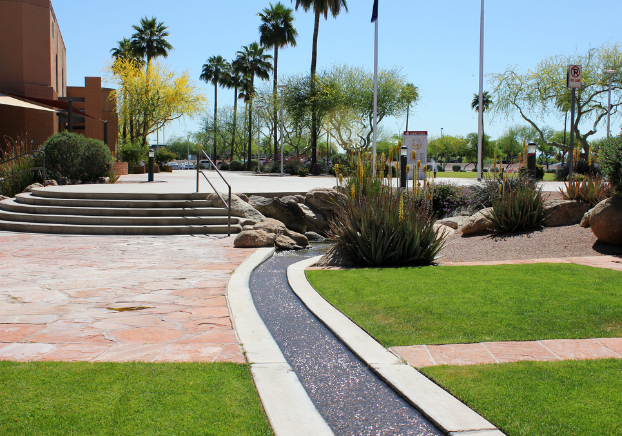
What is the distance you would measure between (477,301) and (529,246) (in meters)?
4.05

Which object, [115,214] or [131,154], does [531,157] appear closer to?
[115,214]

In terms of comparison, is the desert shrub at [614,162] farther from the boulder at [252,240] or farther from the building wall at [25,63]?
the building wall at [25,63]

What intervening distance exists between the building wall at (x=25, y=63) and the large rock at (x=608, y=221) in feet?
93.5

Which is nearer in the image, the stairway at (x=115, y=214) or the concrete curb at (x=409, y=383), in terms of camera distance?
the concrete curb at (x=409, y=383)

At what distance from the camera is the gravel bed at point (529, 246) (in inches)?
330

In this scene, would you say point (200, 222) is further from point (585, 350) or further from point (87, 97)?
point (87, 97)

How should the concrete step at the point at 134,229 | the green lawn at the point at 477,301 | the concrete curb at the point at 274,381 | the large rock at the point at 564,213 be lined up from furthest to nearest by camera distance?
the concrete step at the point at 134,229, the large rock at the point at 564,213, the green lawn at the point at 477,301, the concrete curb at the point at 274,381

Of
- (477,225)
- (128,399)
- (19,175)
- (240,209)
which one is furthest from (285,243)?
(19,175)

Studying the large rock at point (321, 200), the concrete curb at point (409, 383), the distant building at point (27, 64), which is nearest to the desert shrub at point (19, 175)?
the large rock at point (321, 200)

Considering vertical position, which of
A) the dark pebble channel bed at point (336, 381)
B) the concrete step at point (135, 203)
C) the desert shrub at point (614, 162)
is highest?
the desert shrub at point (614, 162)

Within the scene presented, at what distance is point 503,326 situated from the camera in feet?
15.2

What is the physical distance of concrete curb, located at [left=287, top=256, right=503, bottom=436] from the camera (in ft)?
9.64

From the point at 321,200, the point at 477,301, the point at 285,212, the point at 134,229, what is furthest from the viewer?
the point at 321,200

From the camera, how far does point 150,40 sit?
46125mm
